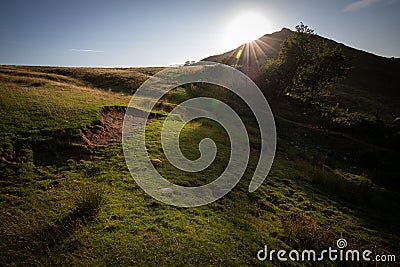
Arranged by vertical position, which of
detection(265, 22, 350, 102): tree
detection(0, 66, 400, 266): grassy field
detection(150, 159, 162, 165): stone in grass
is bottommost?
detection(0, 66, 400, 266): grassy field

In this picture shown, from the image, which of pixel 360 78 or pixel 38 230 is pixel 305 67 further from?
pixel 360 78

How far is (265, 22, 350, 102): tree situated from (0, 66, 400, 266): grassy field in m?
25.5

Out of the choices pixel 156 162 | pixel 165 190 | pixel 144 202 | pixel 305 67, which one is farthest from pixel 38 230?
pixel 305 67

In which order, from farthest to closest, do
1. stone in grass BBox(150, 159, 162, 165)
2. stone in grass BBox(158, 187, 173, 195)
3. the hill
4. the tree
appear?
the hill
the tree
stone in grass BBox(150, 159, 162, 165)
stone in grass BBox(158, 187, 173, 195)

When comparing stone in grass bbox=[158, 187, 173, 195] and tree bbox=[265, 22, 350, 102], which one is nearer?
stone in grass bbox=[158, 187, 173, 195]

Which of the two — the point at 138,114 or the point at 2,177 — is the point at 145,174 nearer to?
the point at 2,177

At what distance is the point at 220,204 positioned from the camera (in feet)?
30.3

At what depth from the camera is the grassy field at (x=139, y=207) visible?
6.09m

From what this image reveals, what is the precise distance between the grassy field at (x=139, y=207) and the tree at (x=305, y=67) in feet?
83.5

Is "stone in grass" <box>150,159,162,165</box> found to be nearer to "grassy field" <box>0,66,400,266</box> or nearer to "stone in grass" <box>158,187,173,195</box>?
"grassy field" <box>0,66,400,266</box>

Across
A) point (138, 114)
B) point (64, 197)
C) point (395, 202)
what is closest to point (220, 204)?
point (64, 197)

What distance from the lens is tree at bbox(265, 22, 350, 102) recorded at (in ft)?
125

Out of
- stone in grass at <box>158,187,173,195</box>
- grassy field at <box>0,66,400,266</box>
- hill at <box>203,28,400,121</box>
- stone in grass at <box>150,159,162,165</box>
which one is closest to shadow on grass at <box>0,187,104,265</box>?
grassy field at <box>0,66,400,266</box>

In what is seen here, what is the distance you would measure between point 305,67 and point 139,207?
42964mm
